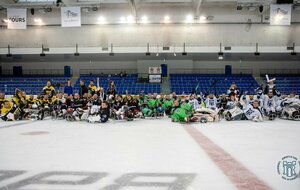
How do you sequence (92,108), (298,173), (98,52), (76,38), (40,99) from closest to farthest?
(298,173), (92,108), (40,99), (98,52), (76,38)

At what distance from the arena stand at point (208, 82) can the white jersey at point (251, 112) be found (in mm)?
14064

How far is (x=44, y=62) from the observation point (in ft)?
112

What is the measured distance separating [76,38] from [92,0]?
6.55m

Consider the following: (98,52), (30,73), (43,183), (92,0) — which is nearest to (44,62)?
(30,73)

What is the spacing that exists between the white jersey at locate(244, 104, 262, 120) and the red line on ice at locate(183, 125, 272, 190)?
21.2ft

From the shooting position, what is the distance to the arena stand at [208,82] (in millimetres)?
27781

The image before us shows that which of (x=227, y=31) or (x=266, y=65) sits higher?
(x=227, y=31)

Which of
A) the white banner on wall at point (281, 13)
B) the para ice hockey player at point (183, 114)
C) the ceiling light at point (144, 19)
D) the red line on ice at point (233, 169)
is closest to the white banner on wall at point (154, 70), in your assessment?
the ceiling light at point (144, 19)

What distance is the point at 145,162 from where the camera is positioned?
16.5 feet

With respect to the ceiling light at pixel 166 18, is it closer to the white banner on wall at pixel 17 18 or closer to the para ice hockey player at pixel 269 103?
the white banner on wall at pixel 17 18

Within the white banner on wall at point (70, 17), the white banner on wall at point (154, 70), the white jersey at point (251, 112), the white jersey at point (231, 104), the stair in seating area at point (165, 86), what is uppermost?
the white banner on wall at point (70, 17)

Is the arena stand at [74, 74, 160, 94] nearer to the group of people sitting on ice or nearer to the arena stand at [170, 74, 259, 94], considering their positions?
the arena stand at [170, 74, 259, 94]

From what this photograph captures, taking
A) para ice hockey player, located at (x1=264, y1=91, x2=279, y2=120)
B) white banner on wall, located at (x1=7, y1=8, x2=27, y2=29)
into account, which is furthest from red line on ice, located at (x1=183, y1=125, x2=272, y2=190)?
white banner on wall, located at (x1=7, y1=8, x2=27, y2=29)

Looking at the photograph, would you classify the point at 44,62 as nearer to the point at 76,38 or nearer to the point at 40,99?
the point at 76,38
